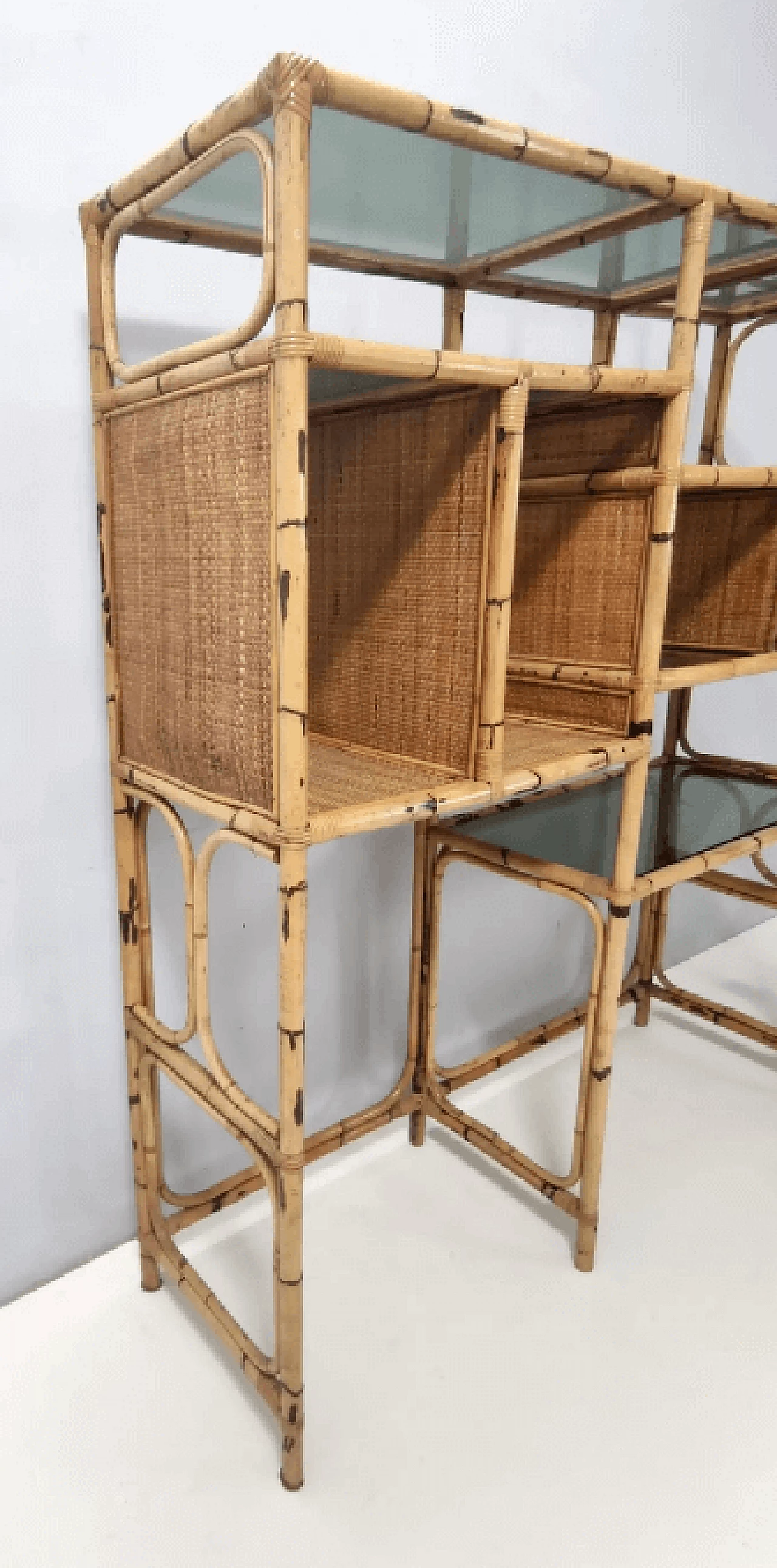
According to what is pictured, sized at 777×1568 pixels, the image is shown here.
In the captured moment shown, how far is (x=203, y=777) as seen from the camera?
0.94 m

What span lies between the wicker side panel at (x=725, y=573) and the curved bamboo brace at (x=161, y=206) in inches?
35.0

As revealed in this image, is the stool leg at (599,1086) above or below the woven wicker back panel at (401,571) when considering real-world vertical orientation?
below

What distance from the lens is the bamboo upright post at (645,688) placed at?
3.47 feet

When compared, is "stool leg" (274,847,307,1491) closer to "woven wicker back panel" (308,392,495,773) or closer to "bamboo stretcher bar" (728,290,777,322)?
"woven wicker back panel" (308,392,495,773)

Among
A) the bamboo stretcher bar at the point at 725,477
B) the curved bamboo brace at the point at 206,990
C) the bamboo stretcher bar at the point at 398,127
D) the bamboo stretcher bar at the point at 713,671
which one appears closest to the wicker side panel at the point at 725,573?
the bamboo stretcher bar at the point at 713,671

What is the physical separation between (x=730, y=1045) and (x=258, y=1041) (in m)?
0.97

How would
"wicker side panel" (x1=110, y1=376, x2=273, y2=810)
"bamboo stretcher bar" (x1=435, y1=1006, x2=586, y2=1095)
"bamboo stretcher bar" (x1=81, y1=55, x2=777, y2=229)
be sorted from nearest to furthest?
"bamboo stretcher bar" (x1=81, y1=55, x2=777, y2=229)
"wicker side panel" (x1=110, y1=376, x2=273, y2=810)
"bamboo stretcher bar" (x1=435, y1=1006, x2=586, y2=1095)

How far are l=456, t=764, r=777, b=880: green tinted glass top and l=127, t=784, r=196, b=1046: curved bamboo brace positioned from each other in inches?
18.8

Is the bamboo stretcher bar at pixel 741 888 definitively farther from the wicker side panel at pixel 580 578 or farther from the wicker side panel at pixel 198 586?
the wicker side panel at pixel 198 586

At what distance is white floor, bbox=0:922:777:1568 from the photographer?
98 cm

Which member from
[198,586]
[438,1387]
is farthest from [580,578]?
[438,1387]

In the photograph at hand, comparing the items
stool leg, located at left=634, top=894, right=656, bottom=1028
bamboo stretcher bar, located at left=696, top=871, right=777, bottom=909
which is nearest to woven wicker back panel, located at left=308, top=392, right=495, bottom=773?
bamboo stretcher bar, located at left=696, top=871, right=777, bottom=909

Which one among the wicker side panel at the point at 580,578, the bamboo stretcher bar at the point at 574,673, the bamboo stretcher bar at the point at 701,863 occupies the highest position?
the wicker side panel at the point at 580,578

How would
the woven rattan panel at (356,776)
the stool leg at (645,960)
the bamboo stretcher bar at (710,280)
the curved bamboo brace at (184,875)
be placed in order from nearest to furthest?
the woven rattan panel at (356,776) < the curved bamboo brace at (184,875) < the bamboo stretcher bar at (710,280) < the stool leg at (645,960)
